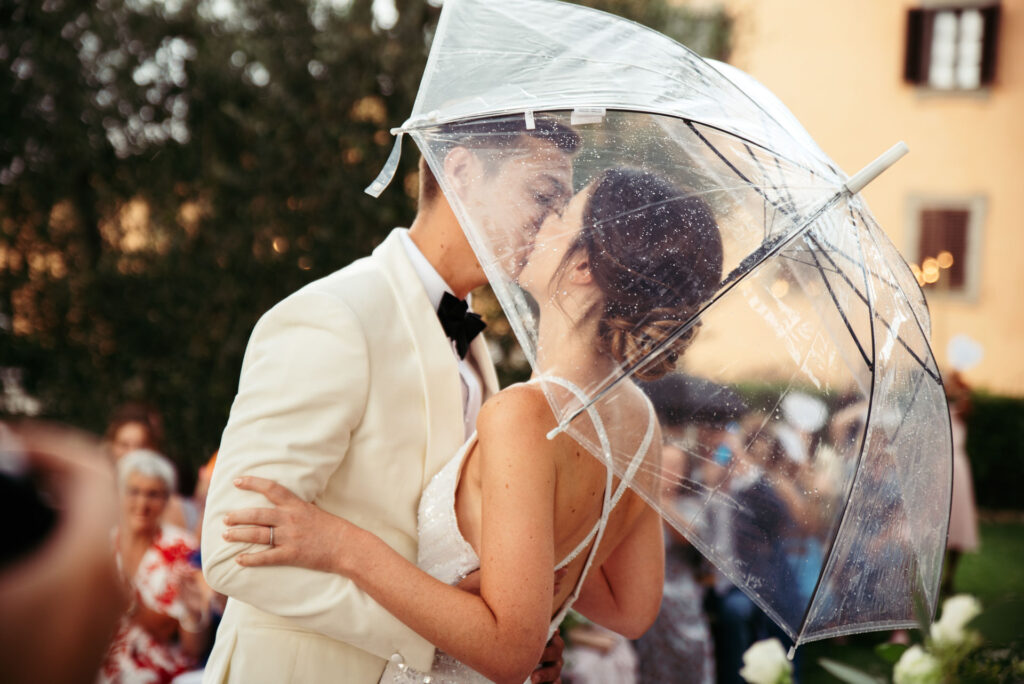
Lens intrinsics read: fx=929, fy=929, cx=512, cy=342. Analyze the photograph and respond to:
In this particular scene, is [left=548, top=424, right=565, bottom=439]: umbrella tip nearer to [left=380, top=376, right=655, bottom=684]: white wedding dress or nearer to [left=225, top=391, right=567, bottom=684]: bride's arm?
[left=225, top=391, right=567, bottom=684]: bride's arm

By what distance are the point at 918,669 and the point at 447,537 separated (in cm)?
103

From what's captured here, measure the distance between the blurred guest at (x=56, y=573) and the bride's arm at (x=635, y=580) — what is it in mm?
1306

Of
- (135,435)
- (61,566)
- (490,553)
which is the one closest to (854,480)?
(490,553)

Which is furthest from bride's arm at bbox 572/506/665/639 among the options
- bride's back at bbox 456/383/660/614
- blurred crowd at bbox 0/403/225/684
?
blurred crowd at bbox 0/403/225/684

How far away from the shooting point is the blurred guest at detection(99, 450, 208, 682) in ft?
12.8

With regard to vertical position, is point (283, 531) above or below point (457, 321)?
below

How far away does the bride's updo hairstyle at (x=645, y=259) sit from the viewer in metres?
1.65

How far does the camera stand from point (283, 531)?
1633 mm

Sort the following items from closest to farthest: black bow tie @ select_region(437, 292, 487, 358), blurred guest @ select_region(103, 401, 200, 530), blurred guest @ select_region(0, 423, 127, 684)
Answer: blurred guest @ select_region(0, 423, 127, 684) → black bow tie @ select_region(437, 292, 487, 358) → blurred guest @ select_region(103, 401, 200, 530)

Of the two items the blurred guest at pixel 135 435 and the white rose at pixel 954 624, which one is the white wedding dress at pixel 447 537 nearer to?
the white rose at pixel 954 624

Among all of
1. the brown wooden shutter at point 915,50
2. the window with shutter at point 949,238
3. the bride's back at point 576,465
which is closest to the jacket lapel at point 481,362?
the bride's back at point 576,465

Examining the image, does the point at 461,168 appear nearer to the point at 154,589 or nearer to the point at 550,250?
the point at 550,250

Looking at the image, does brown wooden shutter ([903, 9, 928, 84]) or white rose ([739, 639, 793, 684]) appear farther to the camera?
brown wooden shutter ([903, 9, 928, 84])

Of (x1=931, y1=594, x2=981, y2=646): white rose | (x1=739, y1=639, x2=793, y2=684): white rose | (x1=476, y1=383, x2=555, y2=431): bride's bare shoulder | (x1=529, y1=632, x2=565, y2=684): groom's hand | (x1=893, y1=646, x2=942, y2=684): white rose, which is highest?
(x1=476, y1=383, x2=555, y2=431): bride's bare shoulder
